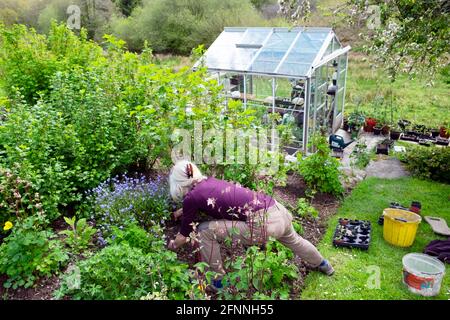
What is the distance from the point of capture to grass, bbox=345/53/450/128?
431 inches

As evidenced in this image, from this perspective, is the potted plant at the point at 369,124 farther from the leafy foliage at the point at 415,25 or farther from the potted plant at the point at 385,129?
the leafy foliage at the point at 415,25

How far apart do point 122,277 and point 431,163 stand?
19.6ft

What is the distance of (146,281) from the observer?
10.6ft

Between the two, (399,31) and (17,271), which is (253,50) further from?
(17,271)

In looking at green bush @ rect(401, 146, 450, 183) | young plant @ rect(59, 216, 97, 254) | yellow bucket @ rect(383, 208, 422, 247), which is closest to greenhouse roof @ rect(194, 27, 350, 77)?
green bush @ rect(401, 146, 450, 183)

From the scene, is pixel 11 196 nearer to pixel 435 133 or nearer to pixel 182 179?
pixel 182 179

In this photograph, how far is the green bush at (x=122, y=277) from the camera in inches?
122

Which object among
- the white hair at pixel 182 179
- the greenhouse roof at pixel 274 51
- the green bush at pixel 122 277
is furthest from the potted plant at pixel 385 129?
the green bush at pixel 122 277

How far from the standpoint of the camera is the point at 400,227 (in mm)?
4727

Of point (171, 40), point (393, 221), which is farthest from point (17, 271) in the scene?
point (171, 40)

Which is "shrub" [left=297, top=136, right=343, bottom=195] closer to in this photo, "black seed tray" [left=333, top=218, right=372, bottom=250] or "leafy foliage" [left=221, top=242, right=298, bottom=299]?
"black seed tray" [left=333, top=218, right=372, bottom=250]

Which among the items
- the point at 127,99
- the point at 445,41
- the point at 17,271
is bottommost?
the point at 17,271

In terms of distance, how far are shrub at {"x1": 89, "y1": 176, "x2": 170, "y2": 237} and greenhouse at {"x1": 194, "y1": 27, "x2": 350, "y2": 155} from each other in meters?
4.14
